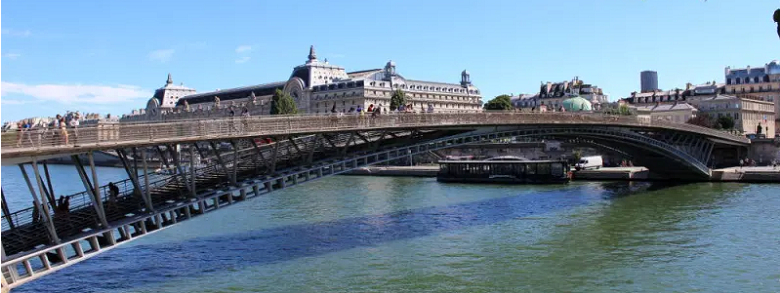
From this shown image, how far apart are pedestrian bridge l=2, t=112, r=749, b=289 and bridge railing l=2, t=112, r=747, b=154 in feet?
0.09

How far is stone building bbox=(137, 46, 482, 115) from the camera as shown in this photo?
4865 inches

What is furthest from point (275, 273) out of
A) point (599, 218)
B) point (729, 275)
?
point (599, 218)

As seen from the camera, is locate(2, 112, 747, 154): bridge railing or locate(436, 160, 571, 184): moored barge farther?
locate(436, 160, 571, 184): moored barge

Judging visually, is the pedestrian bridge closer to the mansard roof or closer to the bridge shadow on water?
the bridge shadow on water

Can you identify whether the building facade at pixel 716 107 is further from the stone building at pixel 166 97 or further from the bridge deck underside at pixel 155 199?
the stone building at pixel 166 97

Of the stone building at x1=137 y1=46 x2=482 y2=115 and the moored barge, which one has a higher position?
the stone building at x1=137 y1=46 x2=482 y2=115

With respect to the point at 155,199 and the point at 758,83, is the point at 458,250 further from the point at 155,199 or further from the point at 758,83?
the point at 758,83

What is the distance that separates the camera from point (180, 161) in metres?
24.9

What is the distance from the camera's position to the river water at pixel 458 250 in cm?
1966

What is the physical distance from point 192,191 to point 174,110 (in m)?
144

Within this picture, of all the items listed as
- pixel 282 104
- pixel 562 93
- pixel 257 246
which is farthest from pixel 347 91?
pixel 257 246

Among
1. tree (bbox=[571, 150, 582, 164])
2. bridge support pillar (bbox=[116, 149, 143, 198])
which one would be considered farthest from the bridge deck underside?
tree (bbox=[571, 150, 582, 164])

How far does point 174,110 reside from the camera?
158m

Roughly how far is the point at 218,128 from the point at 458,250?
8.92m
